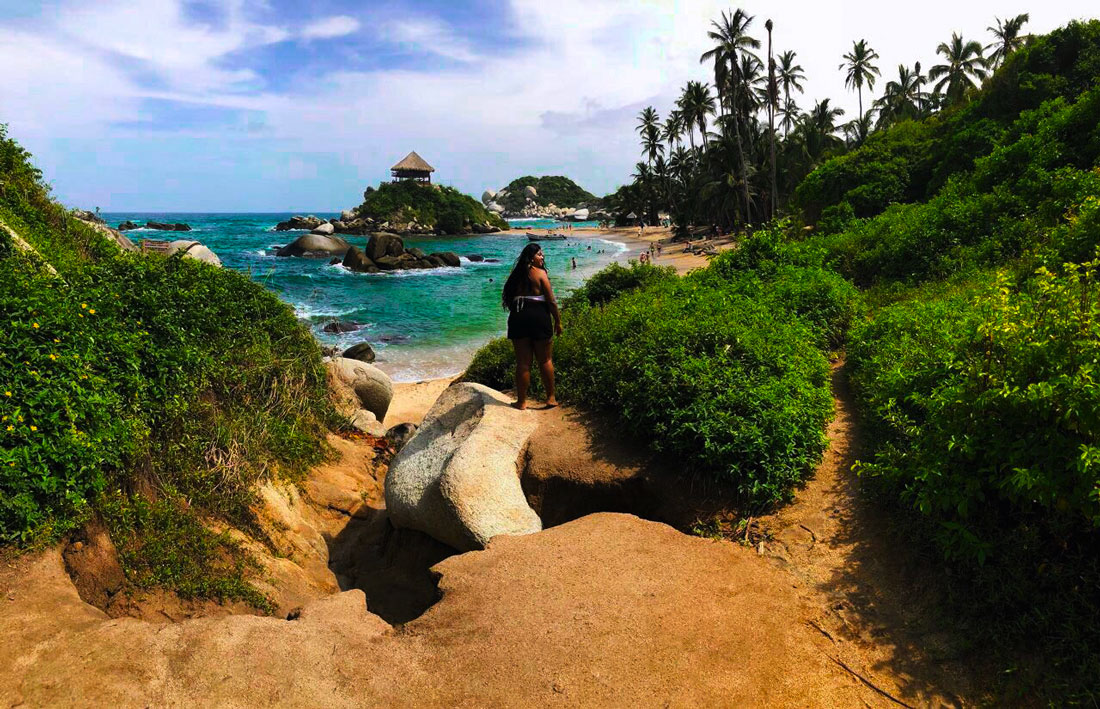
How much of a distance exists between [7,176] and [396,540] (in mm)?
10017

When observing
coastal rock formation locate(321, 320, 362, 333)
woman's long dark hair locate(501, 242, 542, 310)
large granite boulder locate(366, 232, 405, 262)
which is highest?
large granite boulder locate(366, 232, 405, 262)

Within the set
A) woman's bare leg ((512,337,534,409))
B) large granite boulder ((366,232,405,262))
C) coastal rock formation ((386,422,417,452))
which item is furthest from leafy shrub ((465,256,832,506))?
large granite boulder ((366,232,405,262))

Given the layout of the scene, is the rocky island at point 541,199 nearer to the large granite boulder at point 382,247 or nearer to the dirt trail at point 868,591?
the large granite boulder at point 382,247

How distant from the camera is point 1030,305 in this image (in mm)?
4492

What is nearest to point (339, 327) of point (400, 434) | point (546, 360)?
point (400, 434)

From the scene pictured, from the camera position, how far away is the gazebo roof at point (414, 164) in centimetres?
9275

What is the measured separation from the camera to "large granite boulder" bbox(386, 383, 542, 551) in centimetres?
561

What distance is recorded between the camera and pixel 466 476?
5797 mm

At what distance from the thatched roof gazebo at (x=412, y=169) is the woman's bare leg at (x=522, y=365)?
92.4m

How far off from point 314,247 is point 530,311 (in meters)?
51.2

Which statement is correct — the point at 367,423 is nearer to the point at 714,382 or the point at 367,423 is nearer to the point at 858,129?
the point at 714,382

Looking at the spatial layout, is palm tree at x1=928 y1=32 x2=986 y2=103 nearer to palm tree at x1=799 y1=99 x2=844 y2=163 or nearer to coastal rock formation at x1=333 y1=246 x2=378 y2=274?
palm tree at x1=799 y1=99 x2=844 y2=163

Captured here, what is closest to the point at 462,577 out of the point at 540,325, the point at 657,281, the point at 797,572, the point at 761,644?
the point at 761,644

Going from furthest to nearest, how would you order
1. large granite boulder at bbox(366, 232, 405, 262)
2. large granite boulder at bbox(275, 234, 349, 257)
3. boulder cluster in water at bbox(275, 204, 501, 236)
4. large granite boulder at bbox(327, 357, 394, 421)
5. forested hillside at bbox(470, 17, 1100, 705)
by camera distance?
boulder cluster in water at bbox(275, 204, 501, 236) → large granite boulder at bbox(275, 234, 349, 257) → large granite boulder at bbox(366, 232, 405, 262) → large granite boulder at bbox(327, 357, 394, 421) → forested hillside at bbox(470, 17, 1100, 705)
